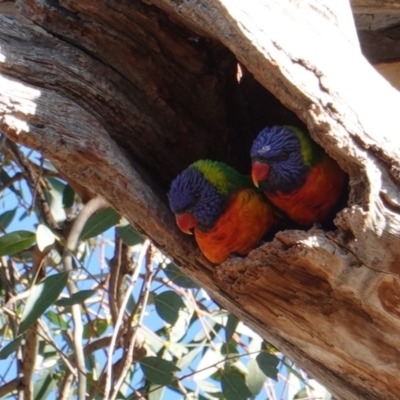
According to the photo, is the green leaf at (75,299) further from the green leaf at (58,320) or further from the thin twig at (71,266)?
the green leaf at (58,320)

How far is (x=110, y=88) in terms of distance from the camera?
206 cm

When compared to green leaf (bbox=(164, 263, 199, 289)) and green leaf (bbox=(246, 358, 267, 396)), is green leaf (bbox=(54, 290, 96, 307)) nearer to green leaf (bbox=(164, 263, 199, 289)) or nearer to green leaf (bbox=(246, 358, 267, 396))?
green leaf (bbox=(164, 263, 199, 289))

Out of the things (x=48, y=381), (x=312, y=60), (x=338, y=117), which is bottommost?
(x=48, y=381)

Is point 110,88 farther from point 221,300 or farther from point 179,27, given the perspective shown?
point 221,300

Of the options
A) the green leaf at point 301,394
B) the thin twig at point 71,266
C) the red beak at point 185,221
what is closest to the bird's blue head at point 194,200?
the red beak at point 185,221

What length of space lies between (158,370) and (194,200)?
30.9 inches

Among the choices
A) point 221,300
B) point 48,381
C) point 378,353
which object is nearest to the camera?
point 378,353

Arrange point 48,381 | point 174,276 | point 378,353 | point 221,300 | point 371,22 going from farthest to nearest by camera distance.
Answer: point 48,381 < point 174,276 < point 371,22 < point 221,300 < point 378,353

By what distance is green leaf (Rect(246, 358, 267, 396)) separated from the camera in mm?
2769

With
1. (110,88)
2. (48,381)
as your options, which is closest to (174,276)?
(48,381)

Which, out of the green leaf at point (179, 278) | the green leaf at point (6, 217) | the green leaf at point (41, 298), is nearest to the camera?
the green leaf at point (41, 298)

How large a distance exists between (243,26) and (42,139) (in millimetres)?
535

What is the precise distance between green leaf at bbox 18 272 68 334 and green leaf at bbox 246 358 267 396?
30.7 inches

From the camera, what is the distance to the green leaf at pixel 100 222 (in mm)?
2576
